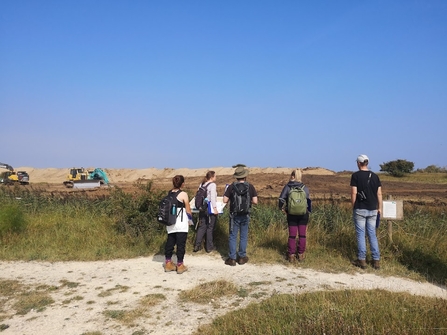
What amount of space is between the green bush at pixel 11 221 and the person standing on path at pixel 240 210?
236 inches

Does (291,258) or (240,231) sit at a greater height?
(240,231)

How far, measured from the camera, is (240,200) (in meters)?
6.96

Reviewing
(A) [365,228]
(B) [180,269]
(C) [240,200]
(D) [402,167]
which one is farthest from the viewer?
(D) [402,167]

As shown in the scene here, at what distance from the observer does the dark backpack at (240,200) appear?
6.93 meters

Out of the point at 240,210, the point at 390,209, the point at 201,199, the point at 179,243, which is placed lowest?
the point at 179,243

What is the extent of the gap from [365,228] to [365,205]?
492 mm

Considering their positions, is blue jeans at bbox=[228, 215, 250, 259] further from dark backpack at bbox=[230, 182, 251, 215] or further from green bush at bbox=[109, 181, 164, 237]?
green bush at bbox=[109, 181, 164, 237]

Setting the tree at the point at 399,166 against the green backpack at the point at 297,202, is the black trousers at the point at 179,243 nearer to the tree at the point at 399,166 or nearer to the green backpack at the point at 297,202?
the green backpack at the point at 297,202

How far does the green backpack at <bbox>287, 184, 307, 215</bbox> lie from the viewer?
6.80m

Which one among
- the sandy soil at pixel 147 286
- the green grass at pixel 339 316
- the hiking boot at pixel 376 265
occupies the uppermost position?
the green grass at pixel 339 316

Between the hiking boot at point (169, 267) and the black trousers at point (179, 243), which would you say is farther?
the hiking boot at point (169, 267)

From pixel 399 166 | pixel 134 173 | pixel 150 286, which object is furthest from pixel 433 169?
pixel 150 286

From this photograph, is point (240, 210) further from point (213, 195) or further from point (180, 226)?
point (180, 226)

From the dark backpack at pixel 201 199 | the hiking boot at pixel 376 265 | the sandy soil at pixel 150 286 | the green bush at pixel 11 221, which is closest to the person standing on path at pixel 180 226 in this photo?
the sandy soil at pixel 150 286
